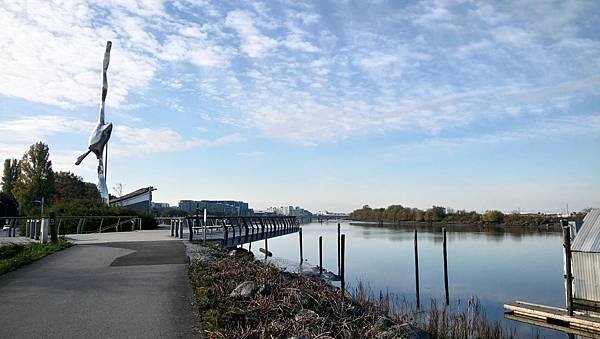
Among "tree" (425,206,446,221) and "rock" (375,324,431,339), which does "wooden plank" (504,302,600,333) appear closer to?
"rock" (375,324,431,339)

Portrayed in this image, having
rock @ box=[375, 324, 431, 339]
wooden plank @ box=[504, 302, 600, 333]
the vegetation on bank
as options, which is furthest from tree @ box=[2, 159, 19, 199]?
rock @ box=[375, 324, 431, 339]

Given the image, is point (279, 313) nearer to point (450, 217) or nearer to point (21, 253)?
point (21, 253)

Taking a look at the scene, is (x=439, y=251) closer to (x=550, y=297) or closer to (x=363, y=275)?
(x=363, y=275)

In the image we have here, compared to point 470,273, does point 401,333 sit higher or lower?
higher

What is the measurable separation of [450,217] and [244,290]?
109767mm

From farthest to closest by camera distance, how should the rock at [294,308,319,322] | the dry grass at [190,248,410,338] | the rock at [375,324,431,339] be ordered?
the rock at [375,324,431,339] → the rock at [294,308,319,322] → the dry grass at [190,248,410,338]

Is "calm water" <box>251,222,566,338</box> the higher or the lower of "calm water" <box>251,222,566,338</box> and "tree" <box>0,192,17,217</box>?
the lower

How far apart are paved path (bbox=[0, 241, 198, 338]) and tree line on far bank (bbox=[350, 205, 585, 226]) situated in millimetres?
75411

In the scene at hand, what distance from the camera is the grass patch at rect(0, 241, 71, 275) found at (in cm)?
1309

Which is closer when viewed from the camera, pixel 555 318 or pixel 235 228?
pixel 555 318

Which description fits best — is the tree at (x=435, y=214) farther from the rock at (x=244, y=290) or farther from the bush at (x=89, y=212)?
the rock at (x=244, y=290)

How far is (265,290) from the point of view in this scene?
33.7ft

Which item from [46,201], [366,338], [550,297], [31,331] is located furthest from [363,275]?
[46,201]

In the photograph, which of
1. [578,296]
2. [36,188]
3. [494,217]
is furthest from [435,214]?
[578,296]
